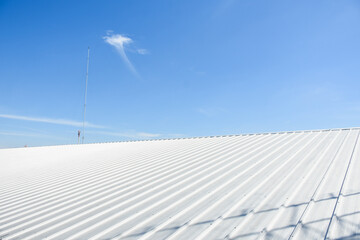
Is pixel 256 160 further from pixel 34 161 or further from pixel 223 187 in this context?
pixel 34 161

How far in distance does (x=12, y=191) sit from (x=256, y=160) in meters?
7.50

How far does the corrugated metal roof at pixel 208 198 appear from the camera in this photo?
3.22 metres

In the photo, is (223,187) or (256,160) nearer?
(223,187)

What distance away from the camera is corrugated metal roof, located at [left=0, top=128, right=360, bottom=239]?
322 cm

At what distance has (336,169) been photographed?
5.04m

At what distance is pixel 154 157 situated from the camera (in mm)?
8930

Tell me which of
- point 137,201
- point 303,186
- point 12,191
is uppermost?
point 303,186

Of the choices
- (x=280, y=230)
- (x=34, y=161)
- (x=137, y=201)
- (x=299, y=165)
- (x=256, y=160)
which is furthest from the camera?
(x=34, y=161)

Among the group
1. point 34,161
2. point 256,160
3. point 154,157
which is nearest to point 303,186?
point 256,160

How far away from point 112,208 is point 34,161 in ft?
34.5

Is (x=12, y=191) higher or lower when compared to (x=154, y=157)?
lower

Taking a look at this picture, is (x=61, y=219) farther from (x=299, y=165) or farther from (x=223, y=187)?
(x=299, y=165)

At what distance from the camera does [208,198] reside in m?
4.38

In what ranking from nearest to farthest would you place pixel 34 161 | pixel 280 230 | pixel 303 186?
pixel 280 230 → pixel 303 186 → pixel 34 161
